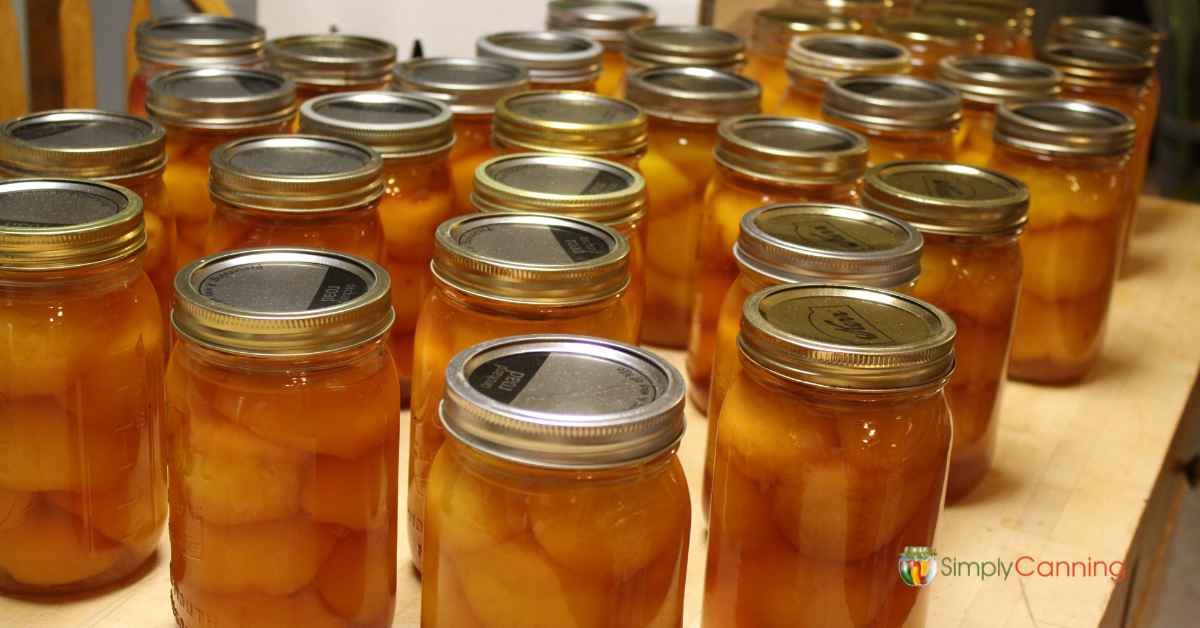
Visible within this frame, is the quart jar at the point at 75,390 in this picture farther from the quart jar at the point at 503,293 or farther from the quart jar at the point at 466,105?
the quart jar at the point at 466,105

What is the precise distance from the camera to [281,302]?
793 mm

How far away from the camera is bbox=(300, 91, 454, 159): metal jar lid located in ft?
3.67

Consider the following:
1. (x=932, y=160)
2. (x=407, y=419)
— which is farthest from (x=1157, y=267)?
(x=407, y=419)

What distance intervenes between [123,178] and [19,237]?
0.69ft

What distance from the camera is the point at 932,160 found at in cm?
125

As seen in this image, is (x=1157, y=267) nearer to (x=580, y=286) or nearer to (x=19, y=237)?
(x=580, y=286)

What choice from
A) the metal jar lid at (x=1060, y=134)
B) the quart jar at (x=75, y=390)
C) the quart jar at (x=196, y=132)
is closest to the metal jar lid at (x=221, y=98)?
the quart jar at (x=196, y=132)

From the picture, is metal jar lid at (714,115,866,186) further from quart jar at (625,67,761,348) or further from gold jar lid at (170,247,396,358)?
gold jar lid at (170,247,396,358)

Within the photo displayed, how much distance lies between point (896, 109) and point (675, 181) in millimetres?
230

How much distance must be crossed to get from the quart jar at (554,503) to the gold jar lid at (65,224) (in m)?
0.28

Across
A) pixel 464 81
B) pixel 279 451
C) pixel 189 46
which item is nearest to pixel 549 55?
pixel 464 81

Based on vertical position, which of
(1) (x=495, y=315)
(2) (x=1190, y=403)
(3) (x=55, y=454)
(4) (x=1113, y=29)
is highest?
(4) (x=1113, y=29)

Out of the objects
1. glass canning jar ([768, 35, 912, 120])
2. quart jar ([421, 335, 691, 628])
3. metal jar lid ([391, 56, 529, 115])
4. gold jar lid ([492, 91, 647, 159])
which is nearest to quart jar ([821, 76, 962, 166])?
glass canning jar ([768, 35, 912, 120])

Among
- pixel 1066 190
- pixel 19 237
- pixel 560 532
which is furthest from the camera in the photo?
pixel 1066 190
